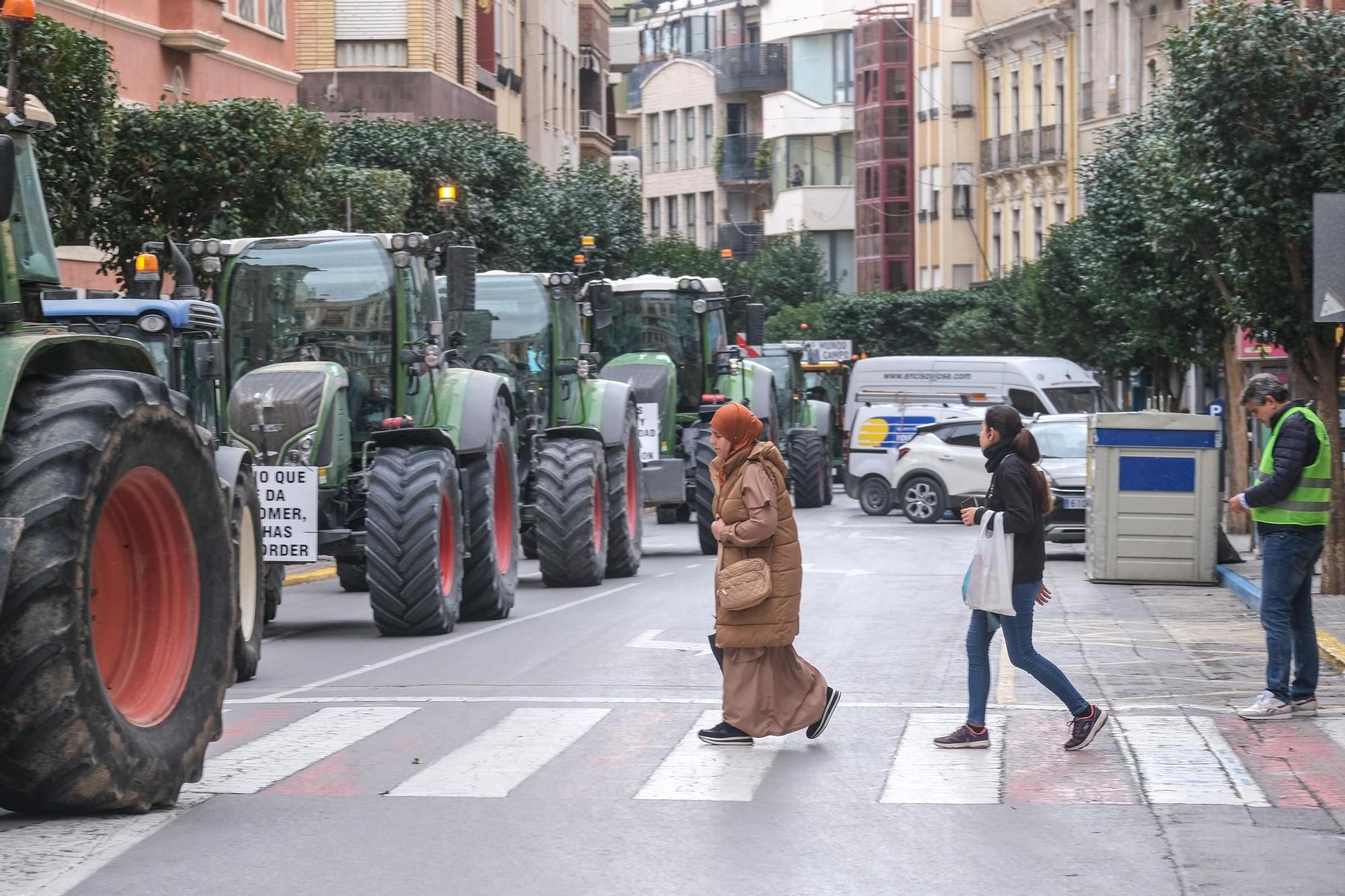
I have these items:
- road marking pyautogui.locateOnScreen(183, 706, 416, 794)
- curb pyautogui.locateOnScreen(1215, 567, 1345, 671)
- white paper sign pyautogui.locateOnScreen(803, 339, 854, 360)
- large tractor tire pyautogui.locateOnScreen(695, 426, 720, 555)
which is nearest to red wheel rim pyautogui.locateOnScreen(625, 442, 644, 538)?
large tractor tire pyautogui.locateOnScreen(695, 426, 720, 555)

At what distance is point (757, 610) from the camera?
32.5 ft

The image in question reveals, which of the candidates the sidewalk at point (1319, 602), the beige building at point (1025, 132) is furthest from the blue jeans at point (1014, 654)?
the beige building at point (1025, 132)

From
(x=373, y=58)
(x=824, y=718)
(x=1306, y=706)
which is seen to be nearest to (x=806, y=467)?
(x=373, y=58)

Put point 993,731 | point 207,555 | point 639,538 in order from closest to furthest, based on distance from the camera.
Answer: point 207,555, point 993,731, point 639,538

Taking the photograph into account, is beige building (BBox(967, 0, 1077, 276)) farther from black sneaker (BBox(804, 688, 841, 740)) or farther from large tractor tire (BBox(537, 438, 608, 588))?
black sneaker (BBox(804, 688, 841, 740))

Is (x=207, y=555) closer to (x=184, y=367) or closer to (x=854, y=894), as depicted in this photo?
(x=854, y=894)

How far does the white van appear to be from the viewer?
44125 millimetres

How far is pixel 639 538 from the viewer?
2173 centimetres

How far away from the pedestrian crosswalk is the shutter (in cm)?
3681

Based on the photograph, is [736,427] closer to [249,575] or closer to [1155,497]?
[249,575]

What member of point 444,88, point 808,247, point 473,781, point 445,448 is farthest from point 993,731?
point 808,247

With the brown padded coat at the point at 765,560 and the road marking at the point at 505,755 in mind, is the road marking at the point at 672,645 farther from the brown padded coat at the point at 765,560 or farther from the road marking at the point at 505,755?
the brown padded coat at the point at 765,560

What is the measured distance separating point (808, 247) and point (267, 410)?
70.5 metres

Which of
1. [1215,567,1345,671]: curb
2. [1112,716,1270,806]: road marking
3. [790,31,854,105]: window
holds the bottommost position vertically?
[1215,567,1345,671]: curb
